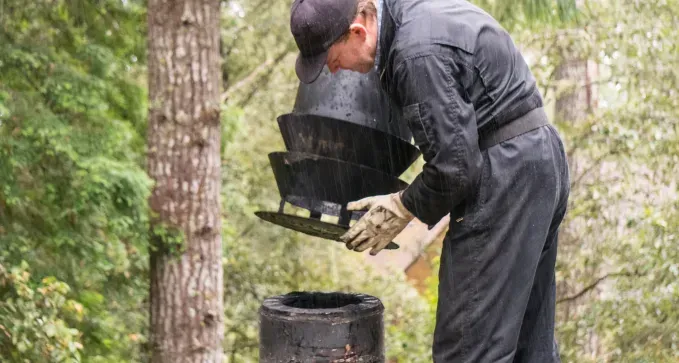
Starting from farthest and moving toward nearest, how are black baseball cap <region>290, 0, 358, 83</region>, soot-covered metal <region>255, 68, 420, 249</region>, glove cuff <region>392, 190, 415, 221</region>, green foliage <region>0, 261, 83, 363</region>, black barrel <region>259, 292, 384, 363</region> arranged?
green foliage <region>0, 261, 83, 363</region> → soot-covered metal <region>255, 68, 420, 249</region> → black barrel <region>259, 292, 384, 363</region> → glove cuff <region>392, 190, 415, 221</region> → black baseball cap <region>290, 0, 358, 83</region>

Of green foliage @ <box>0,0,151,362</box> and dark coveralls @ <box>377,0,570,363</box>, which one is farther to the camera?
green foliage @ <box>0,0,151,362</box>

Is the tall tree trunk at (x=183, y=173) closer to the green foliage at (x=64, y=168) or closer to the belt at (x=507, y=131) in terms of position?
the green foliage at (x=64, y=168)

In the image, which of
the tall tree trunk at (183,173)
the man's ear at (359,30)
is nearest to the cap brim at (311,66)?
the man's ear at (359,30)

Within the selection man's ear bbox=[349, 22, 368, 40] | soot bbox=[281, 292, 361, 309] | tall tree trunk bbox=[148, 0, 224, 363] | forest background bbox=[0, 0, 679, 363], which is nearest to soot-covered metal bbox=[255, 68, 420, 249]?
soot bbox=[281, 292, 361, 309]

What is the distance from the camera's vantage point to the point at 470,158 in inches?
98.9

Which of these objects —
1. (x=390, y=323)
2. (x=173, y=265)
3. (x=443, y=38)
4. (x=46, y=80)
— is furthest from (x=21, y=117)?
(x=390, y=323)

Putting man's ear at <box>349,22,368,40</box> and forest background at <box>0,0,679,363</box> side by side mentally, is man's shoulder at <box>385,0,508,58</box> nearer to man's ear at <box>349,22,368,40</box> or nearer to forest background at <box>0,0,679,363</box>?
man's ear at <box>349,22,368,40</box>

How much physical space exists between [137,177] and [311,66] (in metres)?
2.12

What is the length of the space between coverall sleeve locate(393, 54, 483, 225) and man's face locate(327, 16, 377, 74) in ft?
0.60

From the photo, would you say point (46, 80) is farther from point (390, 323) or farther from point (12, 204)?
point (390, 323)

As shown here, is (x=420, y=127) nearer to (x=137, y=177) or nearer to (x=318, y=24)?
(x=318, y=24)

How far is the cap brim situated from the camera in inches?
106

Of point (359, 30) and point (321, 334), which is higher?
point (359, 30)

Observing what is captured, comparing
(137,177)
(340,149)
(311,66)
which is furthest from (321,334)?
(137,177)
